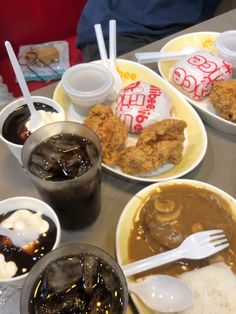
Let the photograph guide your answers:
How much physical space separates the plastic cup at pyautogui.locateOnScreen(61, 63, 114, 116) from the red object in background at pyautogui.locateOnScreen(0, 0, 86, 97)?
65 cm

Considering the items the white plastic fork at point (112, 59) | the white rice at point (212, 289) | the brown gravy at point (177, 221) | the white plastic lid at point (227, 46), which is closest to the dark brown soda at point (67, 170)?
the brown gravy at point (177, 221)

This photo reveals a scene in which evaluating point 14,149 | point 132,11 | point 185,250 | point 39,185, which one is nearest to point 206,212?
point 185,250

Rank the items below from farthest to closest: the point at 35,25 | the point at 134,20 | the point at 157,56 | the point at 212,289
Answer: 1. the point at 35,25
2. the point at 134,20
3. the point at 157,56
4. the point at 212,289

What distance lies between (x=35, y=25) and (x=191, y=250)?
163cm

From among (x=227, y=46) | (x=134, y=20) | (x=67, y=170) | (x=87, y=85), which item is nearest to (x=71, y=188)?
(x=67, y=170)

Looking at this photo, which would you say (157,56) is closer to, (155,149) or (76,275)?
(155,149)

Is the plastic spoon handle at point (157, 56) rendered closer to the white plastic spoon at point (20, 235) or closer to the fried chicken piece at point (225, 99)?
the fried chicken piece at point (225, 99)

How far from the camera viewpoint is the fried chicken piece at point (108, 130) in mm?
1033

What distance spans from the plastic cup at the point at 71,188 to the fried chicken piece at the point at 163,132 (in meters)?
0.23

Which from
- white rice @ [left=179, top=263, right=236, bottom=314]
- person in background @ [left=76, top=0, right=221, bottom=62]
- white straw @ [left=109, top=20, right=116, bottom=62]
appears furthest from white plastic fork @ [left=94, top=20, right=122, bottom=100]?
white rice @ [left=179, top=263, right=236, bottom=314]

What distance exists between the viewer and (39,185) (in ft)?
2.64

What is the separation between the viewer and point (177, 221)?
88cm

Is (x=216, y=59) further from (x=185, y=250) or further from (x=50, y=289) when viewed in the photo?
(x=50, y=289)

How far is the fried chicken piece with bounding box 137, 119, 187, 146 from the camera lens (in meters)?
1.05
